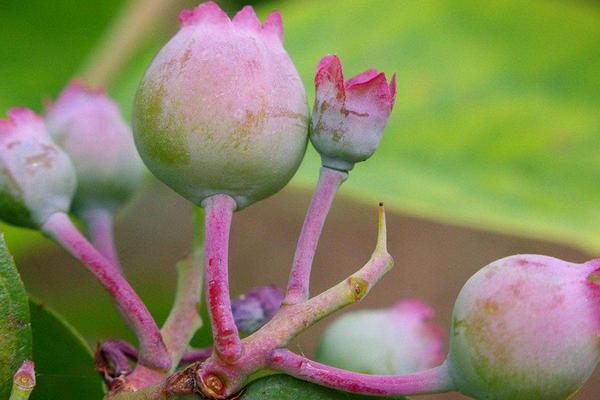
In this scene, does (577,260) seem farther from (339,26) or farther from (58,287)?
(58,287)

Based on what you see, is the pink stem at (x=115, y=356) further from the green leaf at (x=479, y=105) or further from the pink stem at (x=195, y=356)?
the green leaf at (x=479, y=105)

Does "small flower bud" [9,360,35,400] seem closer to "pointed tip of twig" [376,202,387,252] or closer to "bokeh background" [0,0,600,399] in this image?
"pointed tip of twig" [376,202,387,252]

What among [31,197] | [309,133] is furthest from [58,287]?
[309,133]

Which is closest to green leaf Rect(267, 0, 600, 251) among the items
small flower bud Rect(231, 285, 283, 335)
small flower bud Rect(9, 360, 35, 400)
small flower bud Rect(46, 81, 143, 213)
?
small flower bud Rect(46, 81, 143, 213)

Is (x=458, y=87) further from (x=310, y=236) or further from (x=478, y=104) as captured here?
(x=310, y=236)

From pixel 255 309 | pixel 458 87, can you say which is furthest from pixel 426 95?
pixel 255 309

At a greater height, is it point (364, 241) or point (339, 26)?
point (339, 26)
